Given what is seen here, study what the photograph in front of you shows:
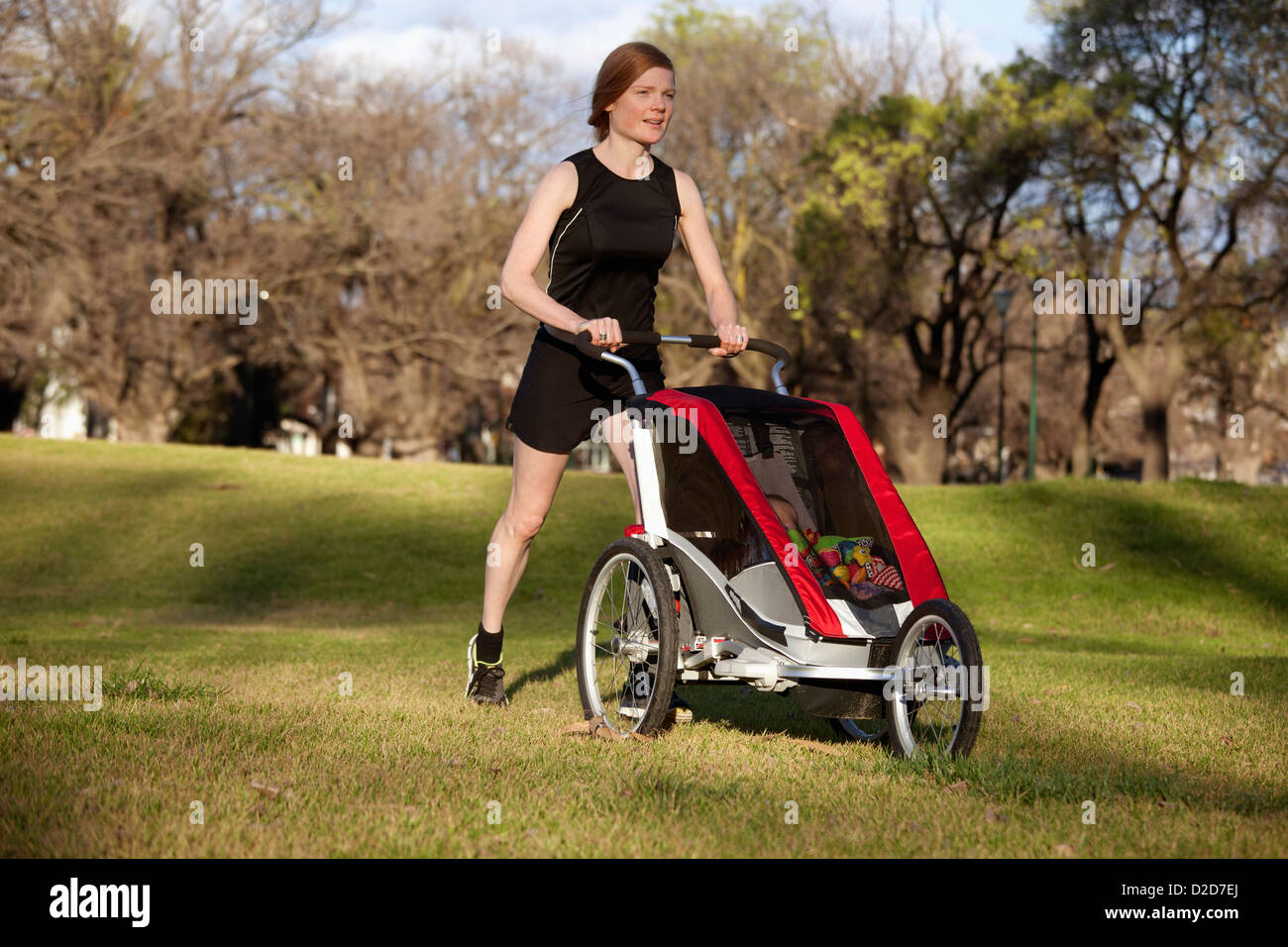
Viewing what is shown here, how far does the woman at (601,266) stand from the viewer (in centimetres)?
524

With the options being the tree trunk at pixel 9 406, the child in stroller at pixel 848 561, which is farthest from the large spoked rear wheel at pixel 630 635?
the tree trunk at pixel 9 406

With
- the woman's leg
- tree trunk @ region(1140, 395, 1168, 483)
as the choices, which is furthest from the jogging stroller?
tree trunk @ region(1140, 395, 1168, 483)

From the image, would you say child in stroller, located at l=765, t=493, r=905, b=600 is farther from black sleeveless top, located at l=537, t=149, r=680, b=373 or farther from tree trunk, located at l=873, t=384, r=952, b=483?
tree trunk, located at l=873, t=384, r=952, b=483

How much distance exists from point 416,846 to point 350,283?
3241 centimetres

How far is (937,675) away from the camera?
165 inches

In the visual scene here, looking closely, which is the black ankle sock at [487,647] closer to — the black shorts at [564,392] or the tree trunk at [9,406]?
the black shorts at [564,392]

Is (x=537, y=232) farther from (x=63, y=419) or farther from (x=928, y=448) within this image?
(x=63, y=419)

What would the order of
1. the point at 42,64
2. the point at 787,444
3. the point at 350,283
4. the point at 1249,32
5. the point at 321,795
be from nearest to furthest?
1. the point at 321,795
2. the point at 787,444
3. the point at 42,64
4. the point at 1249,32
5. the point at 350,283

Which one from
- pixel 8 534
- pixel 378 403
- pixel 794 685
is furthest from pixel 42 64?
pixel 794 685

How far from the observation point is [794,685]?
14.8 feet

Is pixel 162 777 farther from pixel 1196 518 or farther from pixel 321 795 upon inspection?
pixel 1196 518

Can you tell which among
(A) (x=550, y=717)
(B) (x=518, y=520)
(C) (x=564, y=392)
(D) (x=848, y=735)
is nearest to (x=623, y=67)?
(C) (x=564, y=392)

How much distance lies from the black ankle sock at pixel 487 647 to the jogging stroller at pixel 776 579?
1.77 ft

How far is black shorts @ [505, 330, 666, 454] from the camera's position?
18.0 feet
